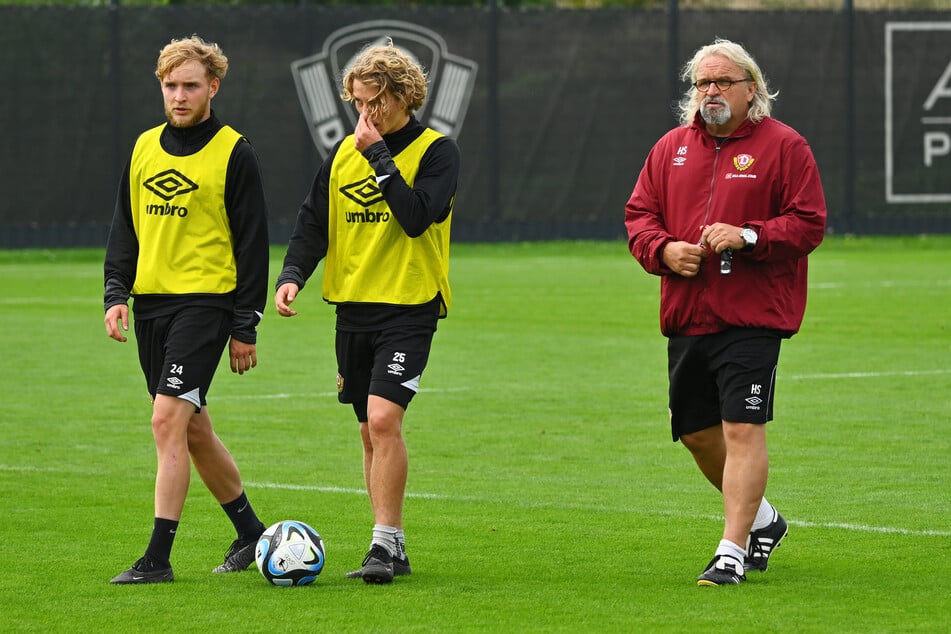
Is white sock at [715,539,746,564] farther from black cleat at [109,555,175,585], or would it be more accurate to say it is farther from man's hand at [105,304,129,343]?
man's hand at [105,304,129,343]

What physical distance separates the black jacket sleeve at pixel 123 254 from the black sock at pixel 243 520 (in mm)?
988

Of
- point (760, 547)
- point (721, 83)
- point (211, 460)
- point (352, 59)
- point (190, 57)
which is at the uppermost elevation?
point (190, 57)

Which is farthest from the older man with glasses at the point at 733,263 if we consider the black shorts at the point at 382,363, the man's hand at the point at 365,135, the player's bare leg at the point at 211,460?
the player's bare leg at the point at 211,460

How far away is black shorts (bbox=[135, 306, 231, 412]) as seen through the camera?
729cm

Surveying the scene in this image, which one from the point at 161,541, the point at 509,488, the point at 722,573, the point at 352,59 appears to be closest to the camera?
the point at 722,573

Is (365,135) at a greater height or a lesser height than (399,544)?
greater

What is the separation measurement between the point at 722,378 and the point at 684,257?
1.74ft

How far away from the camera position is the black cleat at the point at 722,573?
23.3ft

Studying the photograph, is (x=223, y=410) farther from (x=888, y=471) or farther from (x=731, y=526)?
(x=731, y=526)

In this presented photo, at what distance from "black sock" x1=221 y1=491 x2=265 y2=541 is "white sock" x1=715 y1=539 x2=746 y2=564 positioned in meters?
1.98

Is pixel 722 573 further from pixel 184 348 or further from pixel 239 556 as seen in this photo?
pixel 184 348

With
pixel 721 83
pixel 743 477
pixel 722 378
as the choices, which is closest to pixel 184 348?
pixel 722 378

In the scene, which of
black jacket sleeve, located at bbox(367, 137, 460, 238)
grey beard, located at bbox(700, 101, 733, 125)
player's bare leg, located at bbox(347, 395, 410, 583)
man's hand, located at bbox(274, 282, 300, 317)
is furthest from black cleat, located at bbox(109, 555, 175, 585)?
grey beard, located at bbox(700, 101, 733, 125)

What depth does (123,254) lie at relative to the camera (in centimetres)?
759
